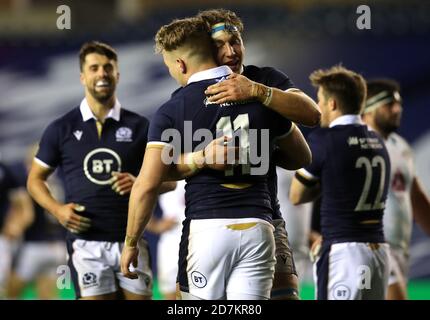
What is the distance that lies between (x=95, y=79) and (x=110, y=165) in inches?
27.8

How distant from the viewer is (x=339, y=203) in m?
6.86

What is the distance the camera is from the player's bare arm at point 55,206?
688 cm

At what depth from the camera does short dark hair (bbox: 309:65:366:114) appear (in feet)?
22.8

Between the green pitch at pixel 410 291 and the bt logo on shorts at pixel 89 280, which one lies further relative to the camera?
the green pitch at pixel 410 291

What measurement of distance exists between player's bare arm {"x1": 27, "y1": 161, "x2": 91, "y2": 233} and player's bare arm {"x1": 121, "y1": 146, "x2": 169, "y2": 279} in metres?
1.64

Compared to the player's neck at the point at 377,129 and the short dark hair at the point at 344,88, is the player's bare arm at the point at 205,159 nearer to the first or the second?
the short dark hair at the point at 344,88

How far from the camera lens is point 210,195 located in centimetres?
516

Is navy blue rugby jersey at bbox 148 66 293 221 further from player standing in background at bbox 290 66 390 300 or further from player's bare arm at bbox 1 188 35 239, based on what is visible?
player's bare arm at bbox 1 188 35 239

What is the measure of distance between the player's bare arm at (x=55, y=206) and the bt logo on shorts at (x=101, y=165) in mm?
255

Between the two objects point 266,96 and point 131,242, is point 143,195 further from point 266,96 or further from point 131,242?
point 266,96

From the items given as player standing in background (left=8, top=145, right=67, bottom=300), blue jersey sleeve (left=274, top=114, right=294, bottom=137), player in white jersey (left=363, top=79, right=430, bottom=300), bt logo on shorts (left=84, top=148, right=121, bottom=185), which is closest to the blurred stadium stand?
player standing in background (left=8, top=145, right=67, bottom=300)

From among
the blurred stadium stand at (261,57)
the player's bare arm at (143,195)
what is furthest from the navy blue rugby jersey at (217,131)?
the blurred stadium stand at (261,57)
